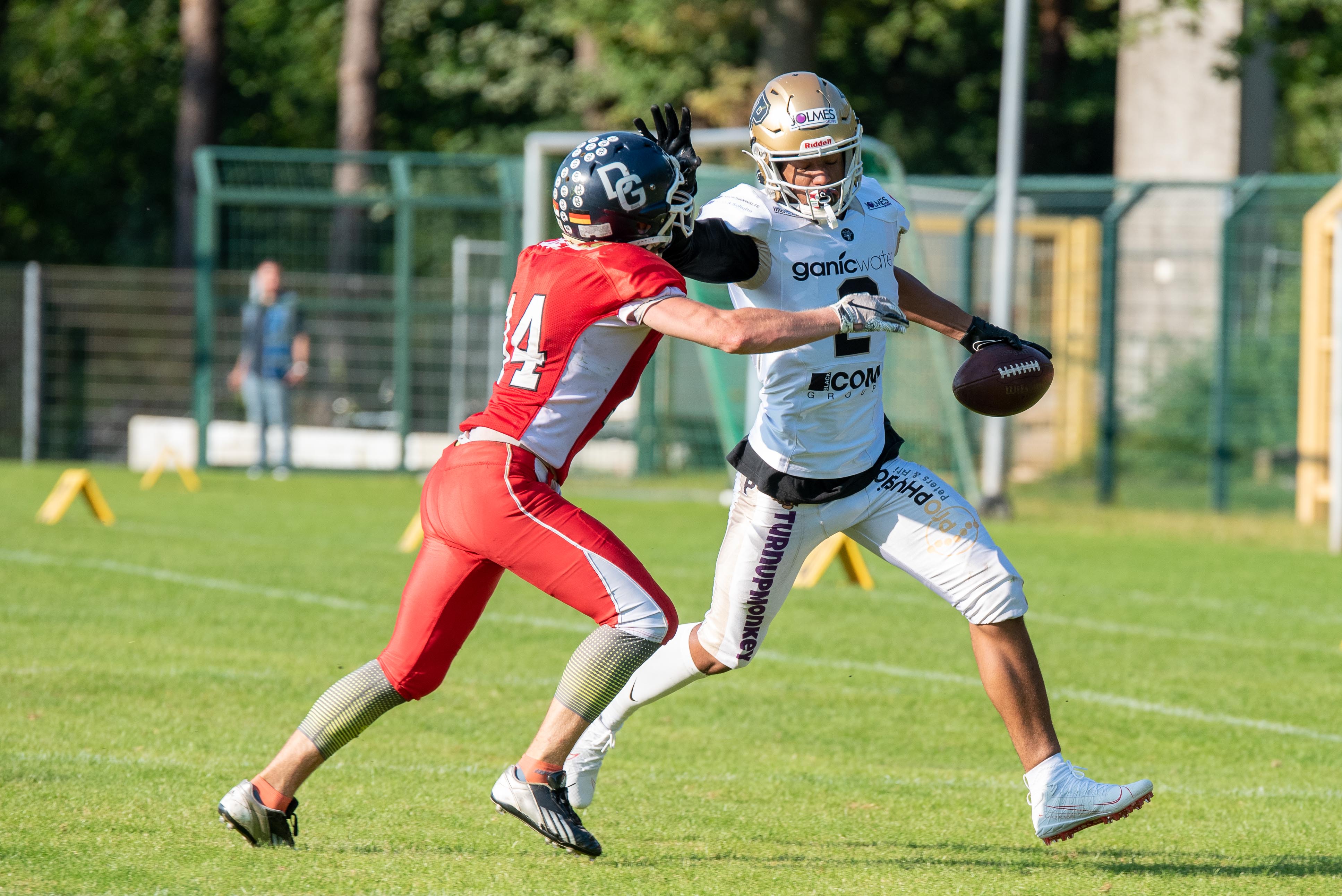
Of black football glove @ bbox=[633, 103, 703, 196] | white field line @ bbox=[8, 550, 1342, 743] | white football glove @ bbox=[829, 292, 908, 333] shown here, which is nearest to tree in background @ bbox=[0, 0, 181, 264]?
white field line @ bbox=[8, 550, 1342, 743]

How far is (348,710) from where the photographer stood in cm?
475

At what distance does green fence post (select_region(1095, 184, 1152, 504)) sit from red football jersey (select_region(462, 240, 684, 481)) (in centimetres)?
1285

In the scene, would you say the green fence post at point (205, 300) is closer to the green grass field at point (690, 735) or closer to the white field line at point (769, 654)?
the green grass field at point (690, 735)

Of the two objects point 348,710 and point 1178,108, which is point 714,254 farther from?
point 1178,108

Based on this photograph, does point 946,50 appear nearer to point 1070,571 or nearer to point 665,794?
point 1070,571

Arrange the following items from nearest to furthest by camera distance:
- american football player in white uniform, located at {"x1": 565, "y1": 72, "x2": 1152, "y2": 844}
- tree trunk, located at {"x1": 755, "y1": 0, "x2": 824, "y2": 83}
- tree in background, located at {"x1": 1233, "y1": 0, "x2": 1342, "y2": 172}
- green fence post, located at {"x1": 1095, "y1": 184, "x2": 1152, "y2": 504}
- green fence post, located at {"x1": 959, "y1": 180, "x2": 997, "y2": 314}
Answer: american football player in white uniform, located at {"x1": 565, "y1": 72, "x2": 1152, "y2": 844}
green fence post, located at {"x1": 1095, "y1": 184, "x2": 1152, "y2": 504}
green fence post, located at {"x1": 959, "y1": 180, "x2": 997, "y2": 314}
tree in background, located at {"x1": 1233, "y1": 0, "x2": 1342, "y2": 172}
tree trunk, located at {"x1": 755, "y1": 0, "x2": 824, "y2": 83}

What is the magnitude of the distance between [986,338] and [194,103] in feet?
73.7

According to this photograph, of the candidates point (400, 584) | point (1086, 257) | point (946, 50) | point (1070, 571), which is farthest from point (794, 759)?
point (946, 50)

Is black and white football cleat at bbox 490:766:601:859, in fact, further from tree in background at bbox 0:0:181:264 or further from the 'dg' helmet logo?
tree in background at bbox 0:0:181:264

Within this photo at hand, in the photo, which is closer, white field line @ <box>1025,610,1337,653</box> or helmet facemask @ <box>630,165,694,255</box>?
helmet facemask @ <box>630,165,694,255</box>

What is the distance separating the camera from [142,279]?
20844mm

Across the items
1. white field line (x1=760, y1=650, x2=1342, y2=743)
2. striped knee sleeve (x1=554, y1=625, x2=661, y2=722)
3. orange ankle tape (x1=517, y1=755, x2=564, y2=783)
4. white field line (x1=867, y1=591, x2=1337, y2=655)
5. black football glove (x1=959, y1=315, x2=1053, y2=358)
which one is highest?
black football glove (x1=959, y1=315, x2=1053, y2=358)

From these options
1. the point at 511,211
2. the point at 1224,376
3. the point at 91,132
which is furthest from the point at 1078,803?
the point at 91,132

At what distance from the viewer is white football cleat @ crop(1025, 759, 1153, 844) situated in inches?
190
